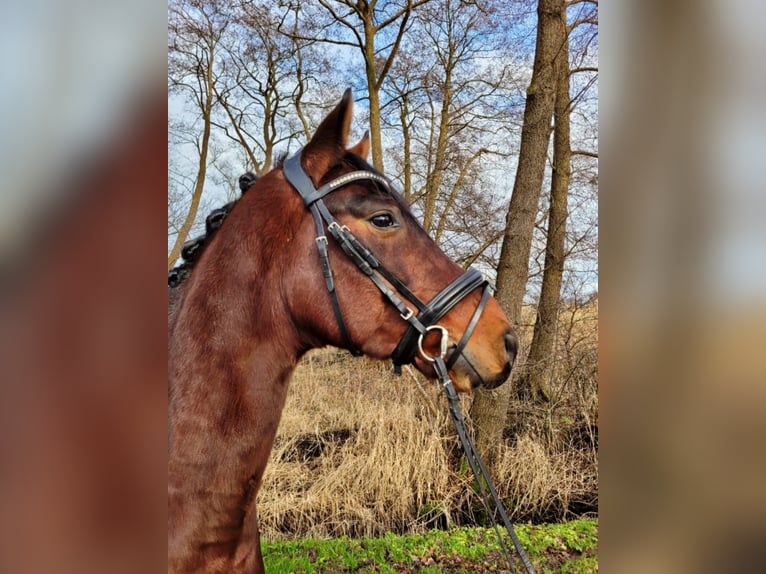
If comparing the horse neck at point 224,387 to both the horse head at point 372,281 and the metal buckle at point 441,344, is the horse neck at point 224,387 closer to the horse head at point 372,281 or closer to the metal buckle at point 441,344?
the horse head at point 372,281

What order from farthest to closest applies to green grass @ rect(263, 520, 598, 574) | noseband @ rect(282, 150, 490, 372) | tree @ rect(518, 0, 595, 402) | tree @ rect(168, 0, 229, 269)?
tree @ rect(518, 0, 595, 402) < green grass @ rect(263, 520, 598, 574) < tree @ rect(168, 0, 229, 269) < noseband @ rect(282, 150, 490, 372)

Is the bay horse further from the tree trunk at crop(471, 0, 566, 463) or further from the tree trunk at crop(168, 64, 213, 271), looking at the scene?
the tree trunk at crop(471, 0, 566, 463)

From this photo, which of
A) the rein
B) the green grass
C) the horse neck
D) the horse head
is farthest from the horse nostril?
the green grass

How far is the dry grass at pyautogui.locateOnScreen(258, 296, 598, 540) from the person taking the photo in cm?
295

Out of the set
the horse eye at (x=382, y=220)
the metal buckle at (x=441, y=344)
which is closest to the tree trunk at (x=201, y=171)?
the horse eye at (x=382, y=220)

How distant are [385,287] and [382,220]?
273 mm

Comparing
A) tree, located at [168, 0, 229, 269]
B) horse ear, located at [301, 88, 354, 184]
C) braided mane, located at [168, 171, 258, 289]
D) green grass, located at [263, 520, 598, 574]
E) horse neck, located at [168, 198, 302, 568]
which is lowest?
green grass, located at [263, 520, 598, 574]

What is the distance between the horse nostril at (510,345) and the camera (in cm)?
186

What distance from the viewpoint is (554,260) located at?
3.18 m

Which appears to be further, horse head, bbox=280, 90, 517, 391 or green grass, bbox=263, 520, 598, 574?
green grass, bbox=263, 520, 598, 574

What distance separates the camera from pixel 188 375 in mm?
1697

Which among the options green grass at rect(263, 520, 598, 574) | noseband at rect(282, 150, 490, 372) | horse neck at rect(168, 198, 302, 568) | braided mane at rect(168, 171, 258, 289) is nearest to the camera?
horse neck at rect(168, 198, 302, 568)

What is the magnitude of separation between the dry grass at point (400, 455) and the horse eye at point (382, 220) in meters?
1.47

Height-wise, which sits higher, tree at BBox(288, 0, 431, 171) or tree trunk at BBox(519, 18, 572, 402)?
tree at BBox(288, 0, 431, 171)
